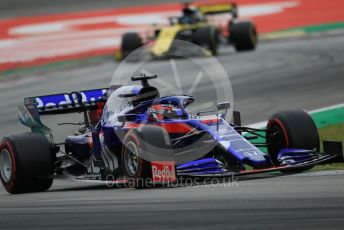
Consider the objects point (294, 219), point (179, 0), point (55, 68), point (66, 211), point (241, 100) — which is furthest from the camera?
point (179, 0)

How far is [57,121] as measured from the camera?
19.2 meters

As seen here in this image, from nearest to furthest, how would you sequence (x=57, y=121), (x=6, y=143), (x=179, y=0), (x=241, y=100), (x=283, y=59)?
(x=6, y=143) → (x=57, y=121) → (x=241, y=100) → (x=283, y=59) → (x=179, y=0)

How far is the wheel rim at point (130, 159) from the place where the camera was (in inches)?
445

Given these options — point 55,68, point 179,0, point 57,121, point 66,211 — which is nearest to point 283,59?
point 55,68

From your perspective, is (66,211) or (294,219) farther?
(66,211)

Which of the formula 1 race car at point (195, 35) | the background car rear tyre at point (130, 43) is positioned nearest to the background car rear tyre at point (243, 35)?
the formula 1 race car at point (195, 35)

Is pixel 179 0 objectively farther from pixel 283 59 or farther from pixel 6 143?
pixel 6 143

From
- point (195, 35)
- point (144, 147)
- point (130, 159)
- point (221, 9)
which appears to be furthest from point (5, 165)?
point (221, 9)

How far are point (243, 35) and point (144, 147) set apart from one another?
2009 cm

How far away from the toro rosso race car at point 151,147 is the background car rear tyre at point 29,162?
1cm

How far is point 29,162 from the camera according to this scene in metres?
12.1

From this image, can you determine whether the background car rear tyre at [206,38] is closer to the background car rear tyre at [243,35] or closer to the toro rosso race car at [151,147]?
the background car rear tyre at [243,35]

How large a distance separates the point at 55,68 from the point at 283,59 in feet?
22.8

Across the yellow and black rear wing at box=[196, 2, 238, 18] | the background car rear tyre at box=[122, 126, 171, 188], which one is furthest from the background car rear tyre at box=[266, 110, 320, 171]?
the yellow and black rear wing at box=[196, 2, 238, 18]
